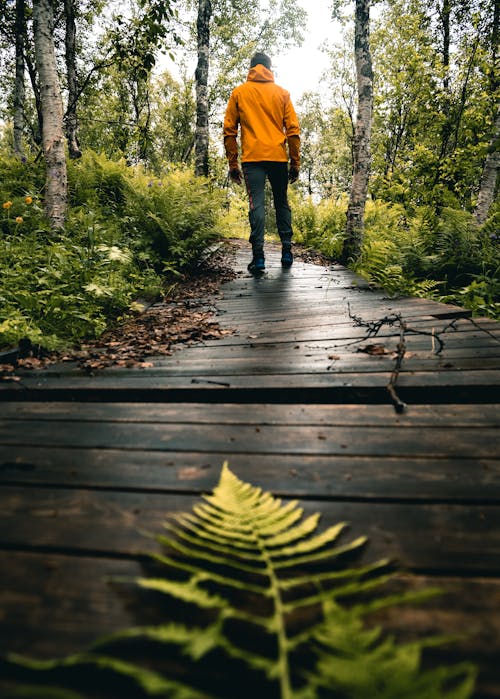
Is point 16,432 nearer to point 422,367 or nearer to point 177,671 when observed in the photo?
point 177,671

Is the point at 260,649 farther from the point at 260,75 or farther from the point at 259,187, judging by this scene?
the point at 260,75

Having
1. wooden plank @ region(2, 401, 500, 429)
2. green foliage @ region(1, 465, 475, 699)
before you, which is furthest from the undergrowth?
green foliage @ region(1, 465, 475, 699)

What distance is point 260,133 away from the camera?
5.22 m

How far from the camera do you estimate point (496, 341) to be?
7.81 feet

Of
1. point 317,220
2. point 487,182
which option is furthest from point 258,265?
point 487,182

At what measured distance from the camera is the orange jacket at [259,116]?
5191mm

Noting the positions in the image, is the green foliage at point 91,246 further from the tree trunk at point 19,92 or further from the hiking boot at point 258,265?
the tree trunk at point 19,92

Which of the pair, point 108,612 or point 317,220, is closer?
point 108,612

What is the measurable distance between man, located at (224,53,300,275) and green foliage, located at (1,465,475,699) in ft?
16.6

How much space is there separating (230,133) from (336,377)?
15.3 ft

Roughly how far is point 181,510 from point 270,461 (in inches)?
14.6

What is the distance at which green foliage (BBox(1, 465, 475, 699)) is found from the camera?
0.56m

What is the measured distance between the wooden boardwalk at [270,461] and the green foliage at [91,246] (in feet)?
3.71

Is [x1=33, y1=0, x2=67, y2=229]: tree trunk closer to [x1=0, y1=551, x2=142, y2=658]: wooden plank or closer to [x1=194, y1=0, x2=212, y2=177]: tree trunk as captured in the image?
[x1=194, y1=0, x2=212, y2=177]: tree trunk
